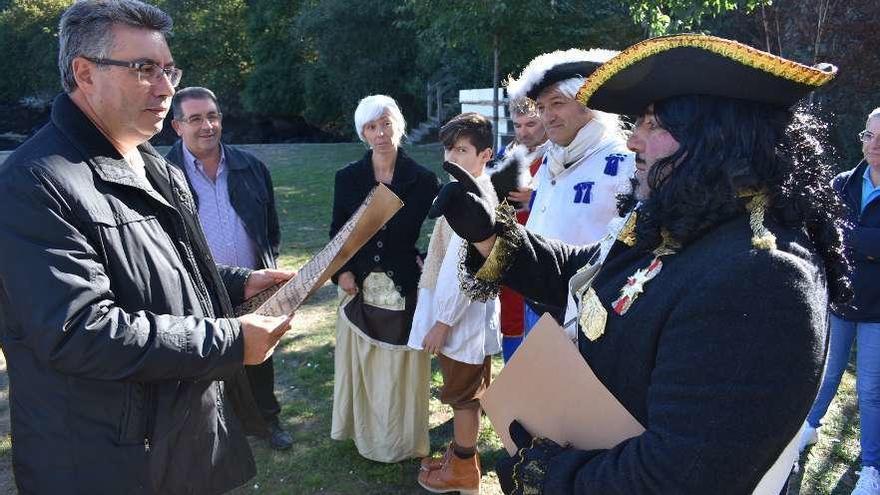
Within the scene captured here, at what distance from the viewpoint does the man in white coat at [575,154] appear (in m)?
2.86

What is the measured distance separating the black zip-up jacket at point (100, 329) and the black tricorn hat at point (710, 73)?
1248mm

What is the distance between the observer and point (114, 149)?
6.14 ft

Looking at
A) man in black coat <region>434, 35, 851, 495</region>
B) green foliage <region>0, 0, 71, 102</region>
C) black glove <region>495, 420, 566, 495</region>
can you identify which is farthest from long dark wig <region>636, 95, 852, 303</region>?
green foliage <region>0, 0, 71, 102</region>

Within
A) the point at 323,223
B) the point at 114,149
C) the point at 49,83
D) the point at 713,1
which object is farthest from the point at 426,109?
the point at 114,149

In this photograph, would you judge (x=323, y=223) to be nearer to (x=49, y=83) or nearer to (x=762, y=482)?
(x=762, y=482)

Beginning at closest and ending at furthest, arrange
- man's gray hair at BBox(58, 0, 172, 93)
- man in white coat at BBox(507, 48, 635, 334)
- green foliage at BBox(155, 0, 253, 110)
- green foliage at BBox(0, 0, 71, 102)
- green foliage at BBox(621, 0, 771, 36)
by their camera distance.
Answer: man's gray hair at BBox(58, 0, 172, 93)
man in white coat at BBox(507, 48, 635, 334)
green foliage at BBox(621, 0, 771, 36)
green foliage at BBox(155, 0, 253, 110)
green foliage at BBox(0, 0, 71, 102)

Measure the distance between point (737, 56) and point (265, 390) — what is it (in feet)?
11.1

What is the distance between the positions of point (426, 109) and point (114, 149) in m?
20.9

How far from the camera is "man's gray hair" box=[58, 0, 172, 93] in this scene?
1.83 meters

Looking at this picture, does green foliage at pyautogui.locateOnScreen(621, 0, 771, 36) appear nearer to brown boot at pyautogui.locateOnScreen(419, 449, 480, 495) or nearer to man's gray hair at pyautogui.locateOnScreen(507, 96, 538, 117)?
man's gray hair at pyautogui.locateOnScreen(507, 96, 538, 117)

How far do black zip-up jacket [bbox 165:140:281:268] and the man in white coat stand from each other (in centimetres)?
172

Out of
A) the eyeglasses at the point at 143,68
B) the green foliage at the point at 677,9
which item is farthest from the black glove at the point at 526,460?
the green foliage at the point at 677,9

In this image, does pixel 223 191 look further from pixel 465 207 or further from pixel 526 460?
pixel 526 460

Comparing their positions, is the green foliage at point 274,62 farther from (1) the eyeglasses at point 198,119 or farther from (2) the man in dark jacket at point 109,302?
(2) the man in dark jacket at point 109,302
